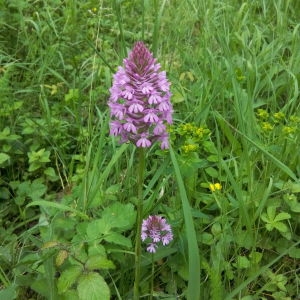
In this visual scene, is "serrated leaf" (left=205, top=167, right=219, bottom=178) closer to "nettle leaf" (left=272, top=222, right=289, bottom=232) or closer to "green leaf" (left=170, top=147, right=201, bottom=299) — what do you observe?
"nettle leaf" (left=272, top=222, right=289, bottom=232)

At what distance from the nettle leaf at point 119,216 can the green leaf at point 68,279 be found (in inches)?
7.9

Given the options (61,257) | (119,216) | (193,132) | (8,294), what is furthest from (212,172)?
(8,294)

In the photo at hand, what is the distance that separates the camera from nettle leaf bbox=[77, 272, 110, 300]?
1305 millimetres

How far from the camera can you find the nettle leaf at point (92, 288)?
1.30m

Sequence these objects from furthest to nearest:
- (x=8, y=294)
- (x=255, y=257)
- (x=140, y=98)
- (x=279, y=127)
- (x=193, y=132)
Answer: (x=279, y=127) → (x=193, y=132) → (x=255, y=257) → (x=8, y=294) → (x=140, y=98)

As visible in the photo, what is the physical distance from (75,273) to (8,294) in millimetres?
239

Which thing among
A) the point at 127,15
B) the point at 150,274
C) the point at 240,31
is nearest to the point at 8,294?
the point at 150,274

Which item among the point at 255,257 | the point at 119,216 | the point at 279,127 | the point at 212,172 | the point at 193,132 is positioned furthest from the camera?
the point at 279,127

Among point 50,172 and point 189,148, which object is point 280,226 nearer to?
point 189,148

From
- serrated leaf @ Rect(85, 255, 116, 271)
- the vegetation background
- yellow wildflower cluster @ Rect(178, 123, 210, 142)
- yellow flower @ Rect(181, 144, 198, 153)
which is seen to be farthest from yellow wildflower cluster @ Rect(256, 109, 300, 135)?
serrated leaf @ Rect(85, 255, 116, 271)

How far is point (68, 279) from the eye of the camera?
1.36 metres

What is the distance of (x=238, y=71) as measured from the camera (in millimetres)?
2355

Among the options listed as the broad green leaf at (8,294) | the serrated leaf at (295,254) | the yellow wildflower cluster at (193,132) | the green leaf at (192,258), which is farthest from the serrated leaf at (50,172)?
the serrated leaf at (295,254)

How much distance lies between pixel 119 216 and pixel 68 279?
0.29 meters
